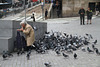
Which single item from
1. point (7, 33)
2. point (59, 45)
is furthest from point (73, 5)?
point (7, 33)

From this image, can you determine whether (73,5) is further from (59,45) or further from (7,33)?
(7,33)

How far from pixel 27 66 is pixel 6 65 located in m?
0.77

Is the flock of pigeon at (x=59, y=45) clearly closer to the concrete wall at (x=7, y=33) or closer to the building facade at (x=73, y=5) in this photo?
the concrete wall at (x=7, y=33)

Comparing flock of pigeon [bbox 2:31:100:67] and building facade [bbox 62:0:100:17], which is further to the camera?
building facade [bbox 62:0:100:17]

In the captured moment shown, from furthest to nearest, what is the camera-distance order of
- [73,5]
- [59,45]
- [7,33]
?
[73,5] < [59,45] < [7,33]

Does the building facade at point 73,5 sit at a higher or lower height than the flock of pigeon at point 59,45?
higher

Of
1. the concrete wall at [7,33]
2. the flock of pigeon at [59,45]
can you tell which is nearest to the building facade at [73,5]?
the flock of pigeon at [59,45]

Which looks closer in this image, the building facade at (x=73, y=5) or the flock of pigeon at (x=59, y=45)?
the flock of pigeon at (x=59, y=45)

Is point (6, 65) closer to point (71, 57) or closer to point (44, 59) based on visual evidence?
point (44, 59)

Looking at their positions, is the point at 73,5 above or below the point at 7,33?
above

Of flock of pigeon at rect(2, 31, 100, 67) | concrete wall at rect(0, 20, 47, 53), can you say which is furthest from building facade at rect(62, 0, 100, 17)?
concrete wall at rect(0, 20, 47, 53)

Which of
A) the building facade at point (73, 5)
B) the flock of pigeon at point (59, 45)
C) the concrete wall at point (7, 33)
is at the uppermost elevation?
the building facade at point (73, 5)

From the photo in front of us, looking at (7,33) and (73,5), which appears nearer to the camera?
(7,33)

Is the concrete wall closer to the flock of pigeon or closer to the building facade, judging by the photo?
the flock of pigeon
